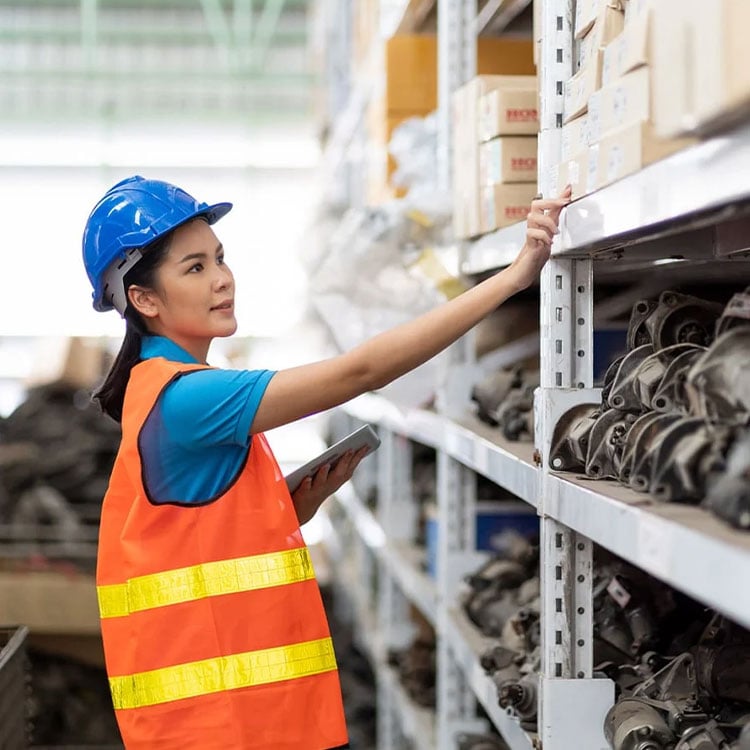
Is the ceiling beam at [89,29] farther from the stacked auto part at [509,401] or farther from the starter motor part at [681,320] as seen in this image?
the starter motor part at [681,320]

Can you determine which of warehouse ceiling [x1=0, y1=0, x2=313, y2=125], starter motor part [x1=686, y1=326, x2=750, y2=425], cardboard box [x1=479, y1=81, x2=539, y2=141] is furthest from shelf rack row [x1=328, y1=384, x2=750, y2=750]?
warehouse ceiling [x1=0, y1=0, x2=313, y2=125]

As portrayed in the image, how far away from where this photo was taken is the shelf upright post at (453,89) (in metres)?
3.15

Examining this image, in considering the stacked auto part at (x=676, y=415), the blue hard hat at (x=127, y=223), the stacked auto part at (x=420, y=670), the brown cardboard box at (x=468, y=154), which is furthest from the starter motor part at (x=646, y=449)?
the stacked auto part at (x=420, y=670)

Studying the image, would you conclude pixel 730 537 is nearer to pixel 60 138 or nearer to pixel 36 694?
pixel 36 694

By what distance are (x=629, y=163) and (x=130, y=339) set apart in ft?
3.47

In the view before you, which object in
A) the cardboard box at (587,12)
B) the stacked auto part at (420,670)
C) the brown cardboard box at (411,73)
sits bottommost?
the stacked auto part at (420,670)

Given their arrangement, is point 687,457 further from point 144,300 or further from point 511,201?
point 511,201

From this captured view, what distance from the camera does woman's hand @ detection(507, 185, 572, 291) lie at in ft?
6.57

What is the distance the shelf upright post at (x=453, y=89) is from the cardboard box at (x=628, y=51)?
4.48 feet

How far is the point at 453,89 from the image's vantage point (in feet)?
10.6

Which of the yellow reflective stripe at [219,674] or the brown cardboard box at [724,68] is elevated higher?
the brown cardboard box at [724,68]

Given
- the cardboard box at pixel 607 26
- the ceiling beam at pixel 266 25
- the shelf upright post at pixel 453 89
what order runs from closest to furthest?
the cardboard box at pixel 607 26 → the shelf upright post at pixel 453 89 → the ceiling beam at pixel 266 25

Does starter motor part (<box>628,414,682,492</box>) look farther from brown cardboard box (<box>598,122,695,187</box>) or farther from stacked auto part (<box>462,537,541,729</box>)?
stacked auto part (<box>462,537,541,729</box>)

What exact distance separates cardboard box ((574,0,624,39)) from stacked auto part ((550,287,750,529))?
440mm
